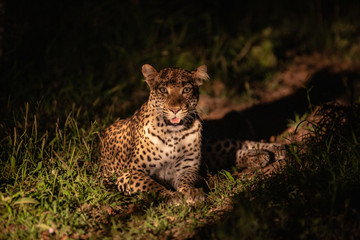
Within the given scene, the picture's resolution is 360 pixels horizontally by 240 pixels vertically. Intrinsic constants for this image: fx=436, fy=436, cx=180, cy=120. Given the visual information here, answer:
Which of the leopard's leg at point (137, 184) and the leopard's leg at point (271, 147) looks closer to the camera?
the leopard's leg at point (137, 184)

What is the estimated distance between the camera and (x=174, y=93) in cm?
475

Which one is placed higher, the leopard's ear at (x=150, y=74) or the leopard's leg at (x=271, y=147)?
the leopard's ear at (x=150, y=74)

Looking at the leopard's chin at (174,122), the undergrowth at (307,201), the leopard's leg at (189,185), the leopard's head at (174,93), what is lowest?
the leopard's leg at (189,185)

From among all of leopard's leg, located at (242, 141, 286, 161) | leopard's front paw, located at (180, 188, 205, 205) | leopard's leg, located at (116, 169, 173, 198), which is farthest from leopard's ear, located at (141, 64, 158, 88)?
leopard's leg, located at (242, 141, 286, 161)

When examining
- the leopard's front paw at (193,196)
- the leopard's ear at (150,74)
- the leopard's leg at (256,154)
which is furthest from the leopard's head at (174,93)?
the leopard's leg at (256,154)

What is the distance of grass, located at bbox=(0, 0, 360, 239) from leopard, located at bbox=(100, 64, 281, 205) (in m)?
0.24

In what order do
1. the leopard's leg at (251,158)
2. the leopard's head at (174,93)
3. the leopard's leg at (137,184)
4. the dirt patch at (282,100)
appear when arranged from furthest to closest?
1. the dirt patch at (282,100)
2. the leopard's leg at (251,158)
3. the leopard's head at (174,93)
4. the leopard's leg at (137,184)

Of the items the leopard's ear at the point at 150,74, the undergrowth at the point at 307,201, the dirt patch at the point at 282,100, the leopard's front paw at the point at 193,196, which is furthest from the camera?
the dirt patch at the point at 282,100

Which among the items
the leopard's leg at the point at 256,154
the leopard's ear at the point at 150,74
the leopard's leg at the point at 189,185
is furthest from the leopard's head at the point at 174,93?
the leopard's leg at the point at 256,154

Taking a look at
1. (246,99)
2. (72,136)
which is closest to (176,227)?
(72,136)

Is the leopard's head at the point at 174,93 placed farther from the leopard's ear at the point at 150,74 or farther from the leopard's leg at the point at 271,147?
the leopard's leg at the point at 271,147

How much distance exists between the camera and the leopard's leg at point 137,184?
4579mm

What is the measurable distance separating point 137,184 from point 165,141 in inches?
22.4

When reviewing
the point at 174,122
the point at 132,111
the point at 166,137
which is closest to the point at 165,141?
the point at 166,137
